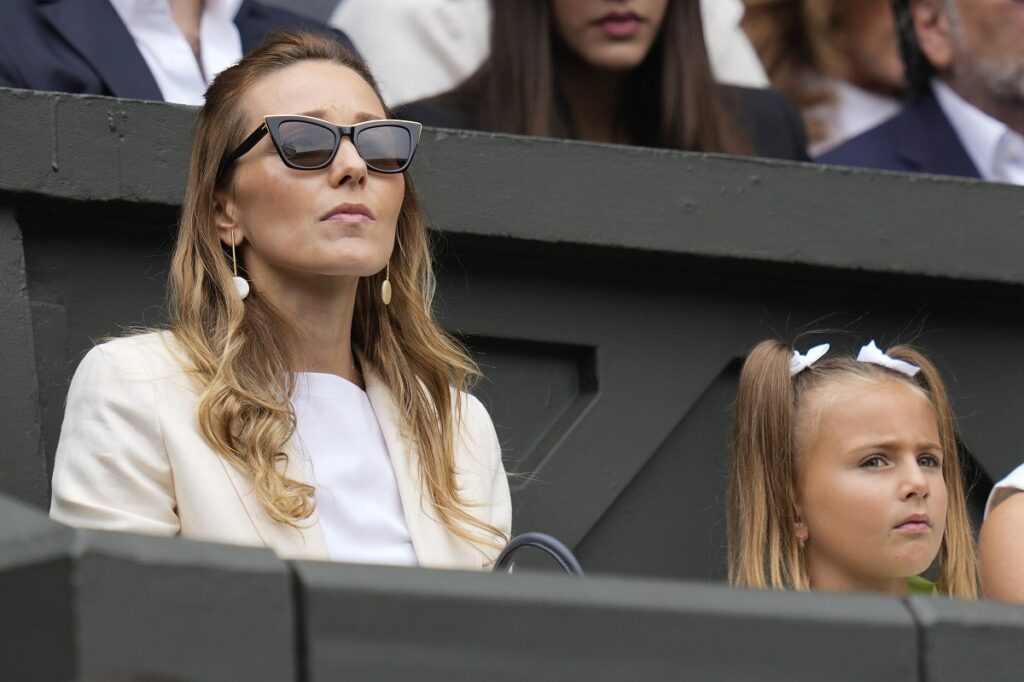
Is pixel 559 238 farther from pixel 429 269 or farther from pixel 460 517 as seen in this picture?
pixel 460 517

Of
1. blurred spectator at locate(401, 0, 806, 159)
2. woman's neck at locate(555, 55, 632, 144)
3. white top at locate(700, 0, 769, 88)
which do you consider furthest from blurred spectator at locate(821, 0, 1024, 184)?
woman's neck at locate(555, 55, 632, 144)

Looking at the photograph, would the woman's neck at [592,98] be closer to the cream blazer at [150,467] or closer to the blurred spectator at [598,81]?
the blurred spectator at [598,81]

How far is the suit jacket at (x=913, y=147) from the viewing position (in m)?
4.48

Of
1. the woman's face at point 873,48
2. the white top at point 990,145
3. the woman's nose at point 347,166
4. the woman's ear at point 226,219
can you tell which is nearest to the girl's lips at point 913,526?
the woman's nose at point 347,166

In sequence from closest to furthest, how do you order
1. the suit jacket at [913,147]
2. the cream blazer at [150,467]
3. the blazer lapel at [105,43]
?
the cream blazer at [150,467] < the blazer lapel at [105,43] < the suit jacket at [913,147]

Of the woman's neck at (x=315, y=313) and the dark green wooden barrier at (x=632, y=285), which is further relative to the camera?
the dark green wooden barrier at (x=632, y=285)

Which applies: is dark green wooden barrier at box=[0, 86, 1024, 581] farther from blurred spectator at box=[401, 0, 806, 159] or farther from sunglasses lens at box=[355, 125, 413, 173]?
sunglasses lens at box=[355, 125, 413, 173]

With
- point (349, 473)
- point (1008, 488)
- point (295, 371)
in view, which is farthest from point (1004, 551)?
point (295, 371)

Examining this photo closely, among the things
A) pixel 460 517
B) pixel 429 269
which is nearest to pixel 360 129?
pixel 429 269

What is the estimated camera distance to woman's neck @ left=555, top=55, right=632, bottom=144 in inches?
159

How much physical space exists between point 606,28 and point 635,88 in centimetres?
16

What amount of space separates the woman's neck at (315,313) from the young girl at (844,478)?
732 millimetres

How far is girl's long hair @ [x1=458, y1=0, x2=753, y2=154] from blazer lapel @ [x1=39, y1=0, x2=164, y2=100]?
698mm

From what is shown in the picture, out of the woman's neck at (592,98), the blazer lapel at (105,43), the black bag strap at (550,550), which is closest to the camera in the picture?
the black bag strap at (550,550)
